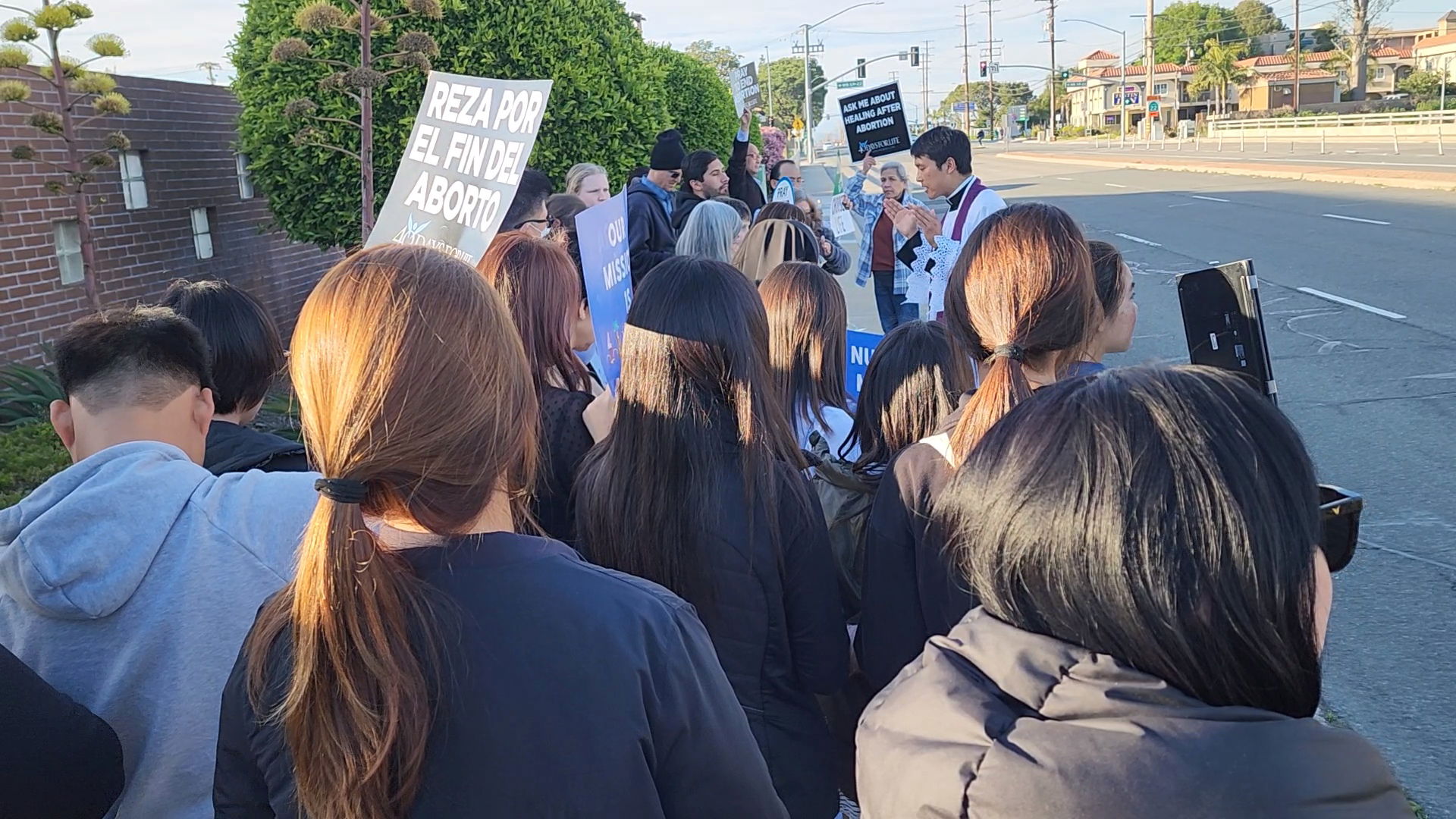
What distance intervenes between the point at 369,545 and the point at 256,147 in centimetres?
850

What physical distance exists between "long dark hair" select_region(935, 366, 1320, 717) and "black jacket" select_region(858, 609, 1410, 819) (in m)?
0.04

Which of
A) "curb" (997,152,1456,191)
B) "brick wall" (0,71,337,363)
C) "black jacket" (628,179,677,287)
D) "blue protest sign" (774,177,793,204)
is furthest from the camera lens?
"curb" (997,152,1456,191)

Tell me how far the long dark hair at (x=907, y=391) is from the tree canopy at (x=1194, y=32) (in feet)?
364

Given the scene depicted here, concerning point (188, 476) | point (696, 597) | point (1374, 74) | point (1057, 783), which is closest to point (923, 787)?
point (1057, 783)

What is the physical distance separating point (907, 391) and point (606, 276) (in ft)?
3.33

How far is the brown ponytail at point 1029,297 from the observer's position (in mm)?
2279

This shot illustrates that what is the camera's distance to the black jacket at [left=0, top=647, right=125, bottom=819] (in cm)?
151

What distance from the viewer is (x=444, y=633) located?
4.06ft

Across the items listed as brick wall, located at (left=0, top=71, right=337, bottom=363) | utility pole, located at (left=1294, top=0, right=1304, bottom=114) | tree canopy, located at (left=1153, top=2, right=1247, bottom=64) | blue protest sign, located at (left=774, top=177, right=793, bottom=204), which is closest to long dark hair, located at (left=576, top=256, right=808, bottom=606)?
brick wall, located at (left=0, top=71, right=337, bottom=363)

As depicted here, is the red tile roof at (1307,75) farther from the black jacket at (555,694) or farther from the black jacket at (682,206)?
the black jacket at (555,694)

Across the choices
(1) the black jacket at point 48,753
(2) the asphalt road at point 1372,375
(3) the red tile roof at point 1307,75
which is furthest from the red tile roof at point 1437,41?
(1) the black jacket at point 48,753

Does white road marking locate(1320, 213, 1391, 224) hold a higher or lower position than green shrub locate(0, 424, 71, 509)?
higher

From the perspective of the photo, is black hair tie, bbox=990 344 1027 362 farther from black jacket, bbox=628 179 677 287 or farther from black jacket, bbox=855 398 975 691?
black jacket, bbox=628 179 677 287

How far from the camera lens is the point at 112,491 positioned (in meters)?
Result: 1.71
